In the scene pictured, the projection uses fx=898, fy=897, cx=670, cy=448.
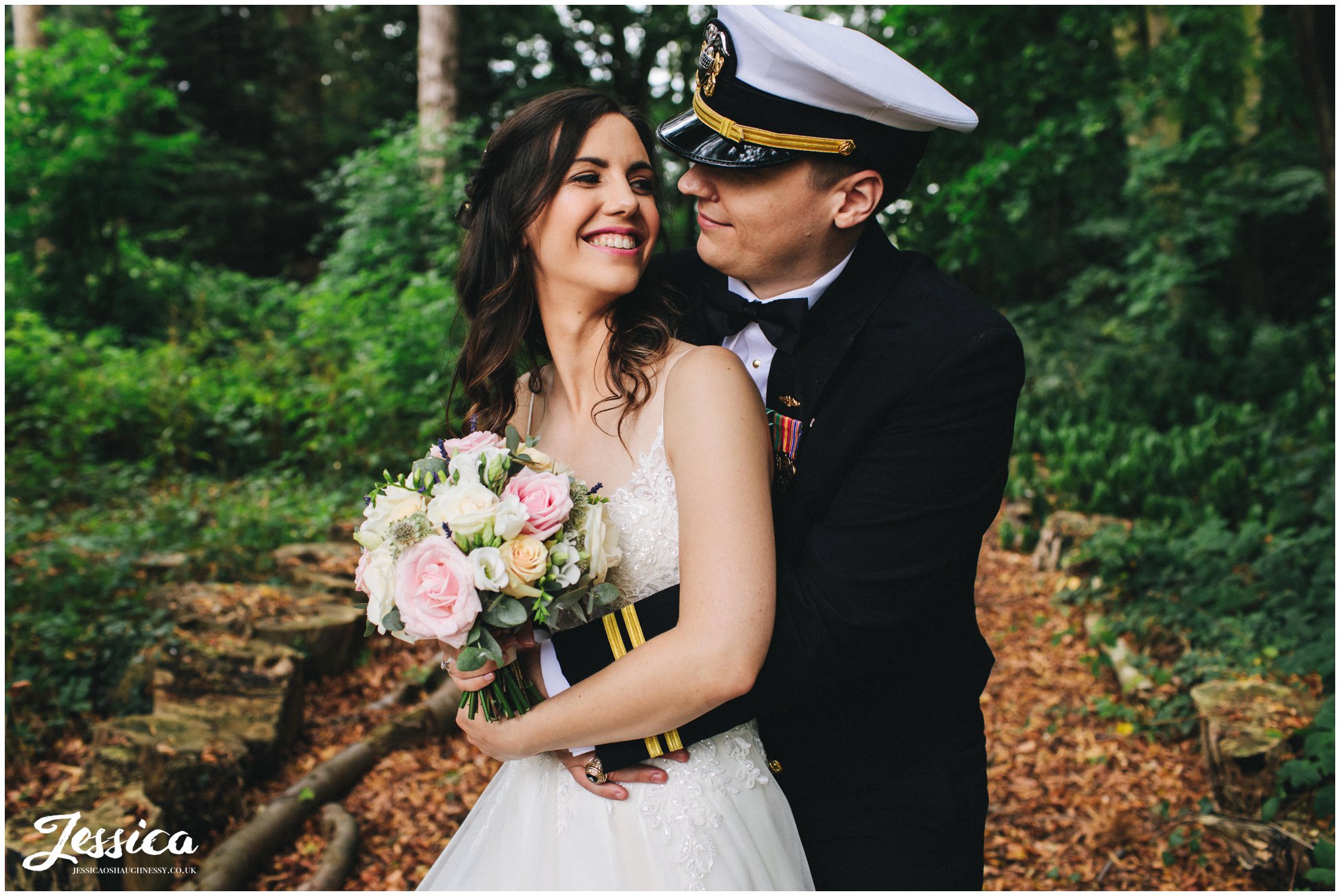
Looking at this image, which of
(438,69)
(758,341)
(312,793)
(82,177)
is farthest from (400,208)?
(758,341)

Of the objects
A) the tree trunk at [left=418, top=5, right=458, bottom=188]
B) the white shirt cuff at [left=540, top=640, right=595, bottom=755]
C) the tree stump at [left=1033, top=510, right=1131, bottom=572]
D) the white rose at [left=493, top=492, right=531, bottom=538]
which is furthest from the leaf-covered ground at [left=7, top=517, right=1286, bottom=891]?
the tree trunk at [left=418, top=5, right=458, bottom=188]

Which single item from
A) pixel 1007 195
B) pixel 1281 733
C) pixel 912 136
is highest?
pixel 1007 195

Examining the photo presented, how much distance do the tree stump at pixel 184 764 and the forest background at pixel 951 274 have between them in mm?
560

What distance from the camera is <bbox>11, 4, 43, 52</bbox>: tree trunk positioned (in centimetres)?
1068

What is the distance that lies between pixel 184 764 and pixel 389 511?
255 cm

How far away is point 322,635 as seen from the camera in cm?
484

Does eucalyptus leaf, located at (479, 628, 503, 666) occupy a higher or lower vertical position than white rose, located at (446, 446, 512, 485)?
lower

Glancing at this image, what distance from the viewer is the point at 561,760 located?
72.6 inches

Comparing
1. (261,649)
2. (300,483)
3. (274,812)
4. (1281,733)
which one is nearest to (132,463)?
(300,483)

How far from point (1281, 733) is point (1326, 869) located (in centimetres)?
89

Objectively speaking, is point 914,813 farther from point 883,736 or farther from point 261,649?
point 261,649

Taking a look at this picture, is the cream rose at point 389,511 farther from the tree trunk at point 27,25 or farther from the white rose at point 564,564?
the tree trunk at point 27,25

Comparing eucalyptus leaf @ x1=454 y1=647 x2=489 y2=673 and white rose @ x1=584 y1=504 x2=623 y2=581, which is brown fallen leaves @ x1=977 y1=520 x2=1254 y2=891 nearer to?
white rose @ x1=584 y1=504 x2=623 y2=581

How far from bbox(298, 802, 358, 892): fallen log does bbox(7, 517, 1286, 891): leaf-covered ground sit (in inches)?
2.7
